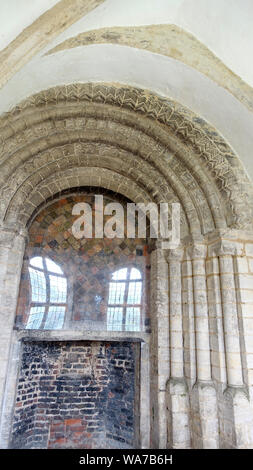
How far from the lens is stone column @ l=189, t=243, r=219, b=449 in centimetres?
290

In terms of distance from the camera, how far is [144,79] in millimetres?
3295

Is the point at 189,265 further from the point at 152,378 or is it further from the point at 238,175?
the point at 152,378

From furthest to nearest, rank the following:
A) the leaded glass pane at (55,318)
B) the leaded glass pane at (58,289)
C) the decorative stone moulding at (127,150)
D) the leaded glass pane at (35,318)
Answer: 1. the leaded glass pane at (58,289)
2. the leaded glass pane at (55,318)
3. the leaded glass pane at (35,318)
4. the decorative stone moulding at (127,150)

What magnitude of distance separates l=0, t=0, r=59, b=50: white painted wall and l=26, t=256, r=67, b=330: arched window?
2.86 m

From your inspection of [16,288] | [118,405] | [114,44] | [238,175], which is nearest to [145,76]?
[114,44]

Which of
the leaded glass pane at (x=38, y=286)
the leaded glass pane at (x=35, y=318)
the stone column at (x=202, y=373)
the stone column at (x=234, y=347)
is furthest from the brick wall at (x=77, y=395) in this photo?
the stone column at (x=234, y=347)

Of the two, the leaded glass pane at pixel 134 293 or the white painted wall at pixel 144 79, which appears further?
the leaded glass pane at pixel 134 293

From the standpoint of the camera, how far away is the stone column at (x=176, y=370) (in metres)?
3.04

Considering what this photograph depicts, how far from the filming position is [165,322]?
3609mm

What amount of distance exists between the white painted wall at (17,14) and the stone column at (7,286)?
6.73ft

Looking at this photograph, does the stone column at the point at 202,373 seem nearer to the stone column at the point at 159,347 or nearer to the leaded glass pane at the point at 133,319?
the stone column at the point at 159,347

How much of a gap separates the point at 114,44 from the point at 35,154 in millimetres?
1597

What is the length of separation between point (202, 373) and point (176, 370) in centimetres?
33

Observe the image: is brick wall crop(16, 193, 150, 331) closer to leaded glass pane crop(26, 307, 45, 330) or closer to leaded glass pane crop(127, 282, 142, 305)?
leaded glass pane crop(127, 282, 142, 305)
